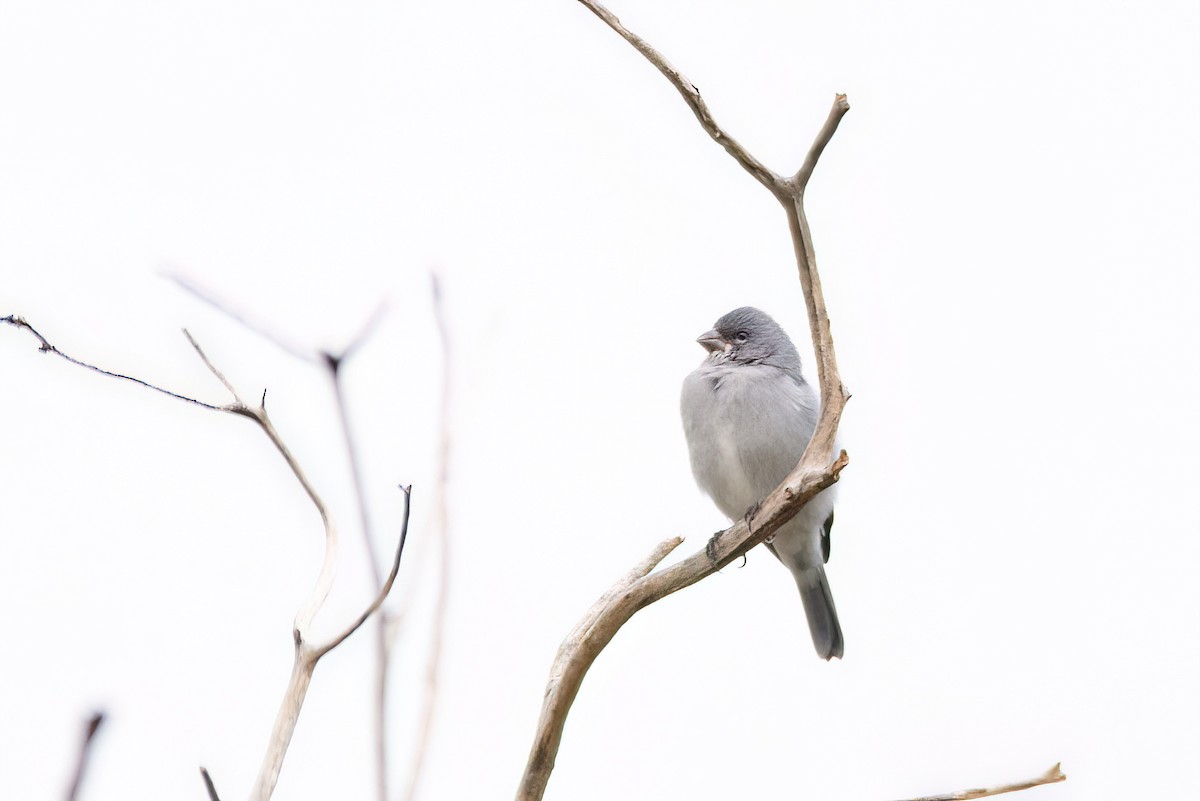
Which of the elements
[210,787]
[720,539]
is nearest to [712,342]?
[720,539]

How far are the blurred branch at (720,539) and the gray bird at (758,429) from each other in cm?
157

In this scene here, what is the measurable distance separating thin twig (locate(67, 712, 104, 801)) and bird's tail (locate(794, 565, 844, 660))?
20.7 feet

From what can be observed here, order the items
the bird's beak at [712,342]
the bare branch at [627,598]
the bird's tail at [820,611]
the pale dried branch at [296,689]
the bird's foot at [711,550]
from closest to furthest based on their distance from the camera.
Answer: the pale dried branch at [296,689], the bare branch at [627,598], the bird's foot at [711,550], the bird's beak at [712,342], the bird's tail at [820,611]

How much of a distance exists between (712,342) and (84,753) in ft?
19.8

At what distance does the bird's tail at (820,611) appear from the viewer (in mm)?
7547

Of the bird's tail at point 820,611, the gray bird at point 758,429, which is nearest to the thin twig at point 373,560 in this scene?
the gray bird at point 758,429

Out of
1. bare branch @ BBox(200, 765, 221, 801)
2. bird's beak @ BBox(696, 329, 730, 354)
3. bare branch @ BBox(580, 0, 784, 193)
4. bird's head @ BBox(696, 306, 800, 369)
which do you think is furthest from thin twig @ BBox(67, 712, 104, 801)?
bird's beak @ BBox(696, 329, 730, 354)

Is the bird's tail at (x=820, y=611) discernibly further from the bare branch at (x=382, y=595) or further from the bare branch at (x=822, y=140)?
the bare branch at (x=382, y=595)

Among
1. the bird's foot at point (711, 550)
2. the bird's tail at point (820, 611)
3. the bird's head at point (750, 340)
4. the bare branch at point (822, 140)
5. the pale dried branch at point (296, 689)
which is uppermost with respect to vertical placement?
the bird's head at point (750, 340)

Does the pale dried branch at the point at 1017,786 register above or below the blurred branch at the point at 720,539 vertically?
below

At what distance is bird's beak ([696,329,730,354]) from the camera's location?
7.32 metres

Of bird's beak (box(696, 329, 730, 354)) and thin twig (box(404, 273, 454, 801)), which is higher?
bird's beak (box(696, 329, 730, 354))

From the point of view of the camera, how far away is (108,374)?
118 inches

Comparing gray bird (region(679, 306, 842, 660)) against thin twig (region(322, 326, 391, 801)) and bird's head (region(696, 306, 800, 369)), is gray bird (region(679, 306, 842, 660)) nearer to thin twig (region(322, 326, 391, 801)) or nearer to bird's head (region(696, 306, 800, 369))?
bird's head (region(696, 306, 800, 369))
